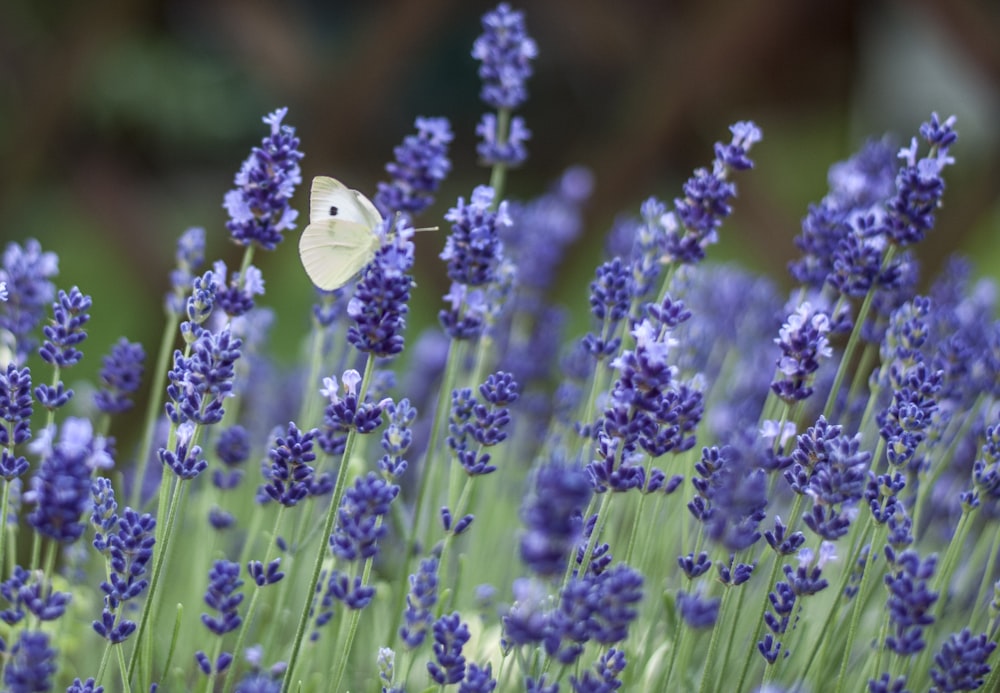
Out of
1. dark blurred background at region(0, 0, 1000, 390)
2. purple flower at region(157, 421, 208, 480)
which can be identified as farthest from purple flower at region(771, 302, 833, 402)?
dark blurred background at region(0, 0, 1000, 390)

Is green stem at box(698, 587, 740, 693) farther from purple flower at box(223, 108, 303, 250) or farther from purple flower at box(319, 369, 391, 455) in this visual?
purple flower at box(223, 108, 303, 250)

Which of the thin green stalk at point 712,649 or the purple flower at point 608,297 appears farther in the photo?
the purple flower at point 608,297

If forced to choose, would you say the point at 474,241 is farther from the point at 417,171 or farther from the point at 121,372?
the point at 121,372

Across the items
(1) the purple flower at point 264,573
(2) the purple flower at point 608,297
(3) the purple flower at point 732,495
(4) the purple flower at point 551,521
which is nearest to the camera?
(4) the purple flower at point 551,521

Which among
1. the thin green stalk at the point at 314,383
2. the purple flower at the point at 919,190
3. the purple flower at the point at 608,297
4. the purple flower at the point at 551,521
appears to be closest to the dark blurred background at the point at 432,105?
the thin green stalk at the point at 314,383

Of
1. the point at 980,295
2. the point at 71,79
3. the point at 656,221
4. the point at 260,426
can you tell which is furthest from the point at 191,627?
the point at 71,79

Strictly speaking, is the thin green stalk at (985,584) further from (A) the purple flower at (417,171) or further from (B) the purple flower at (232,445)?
(B) the purple flower at (232,445)

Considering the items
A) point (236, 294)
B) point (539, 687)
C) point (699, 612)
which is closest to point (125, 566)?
point (236, 294)
